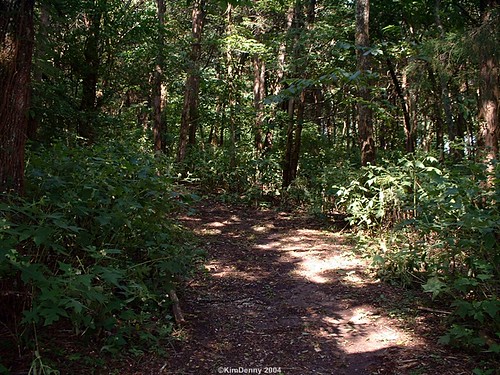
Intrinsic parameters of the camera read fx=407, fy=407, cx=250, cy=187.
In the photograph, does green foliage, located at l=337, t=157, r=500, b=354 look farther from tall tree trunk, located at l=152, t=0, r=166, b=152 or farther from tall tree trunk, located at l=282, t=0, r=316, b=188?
tall tree trunk, located at l=152, t=0, r=166, b=152

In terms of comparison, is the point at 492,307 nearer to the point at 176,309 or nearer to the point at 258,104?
the point at 176,309

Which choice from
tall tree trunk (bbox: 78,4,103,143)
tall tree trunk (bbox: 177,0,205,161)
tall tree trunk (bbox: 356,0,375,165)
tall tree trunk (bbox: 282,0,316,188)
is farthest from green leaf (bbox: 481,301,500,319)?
tall tree trunk (bbox: 177,0,205,161)

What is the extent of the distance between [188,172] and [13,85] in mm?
6307

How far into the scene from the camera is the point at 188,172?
31.2 feet

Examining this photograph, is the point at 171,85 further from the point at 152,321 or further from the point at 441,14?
the point at 152,321

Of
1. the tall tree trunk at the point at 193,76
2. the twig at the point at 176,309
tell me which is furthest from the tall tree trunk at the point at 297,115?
the twig at the point at 176,309

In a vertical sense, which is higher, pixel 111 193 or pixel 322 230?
pixel 111 193

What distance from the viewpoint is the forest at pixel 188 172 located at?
317 cm

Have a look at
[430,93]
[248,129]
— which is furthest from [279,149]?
[430,93]

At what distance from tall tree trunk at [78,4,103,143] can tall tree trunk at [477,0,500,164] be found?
8120 millimetres

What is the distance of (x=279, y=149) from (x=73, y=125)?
867cm

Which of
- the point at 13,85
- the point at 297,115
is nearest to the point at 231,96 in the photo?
the point at 297,115

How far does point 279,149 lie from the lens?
16000 mm

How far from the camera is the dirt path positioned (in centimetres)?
374
